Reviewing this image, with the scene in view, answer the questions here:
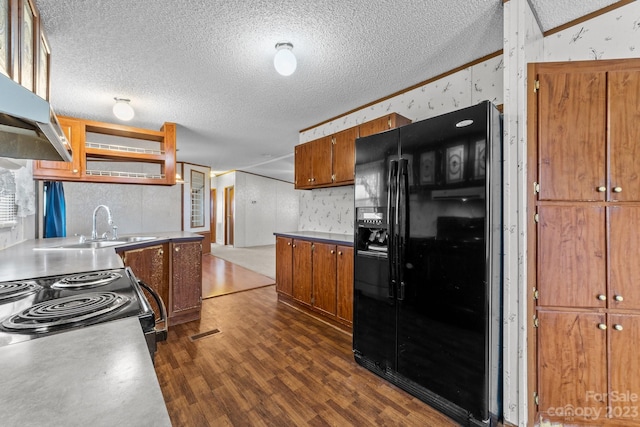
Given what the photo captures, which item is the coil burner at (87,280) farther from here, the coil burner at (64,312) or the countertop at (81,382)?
the countertop at (81,382)

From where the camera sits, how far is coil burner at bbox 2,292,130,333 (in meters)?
0.75

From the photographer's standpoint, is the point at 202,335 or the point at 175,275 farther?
the point at 175,275

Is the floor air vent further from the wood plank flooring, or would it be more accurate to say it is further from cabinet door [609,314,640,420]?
cabinet door [609,314,640,420]

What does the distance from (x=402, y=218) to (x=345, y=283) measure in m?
1.10

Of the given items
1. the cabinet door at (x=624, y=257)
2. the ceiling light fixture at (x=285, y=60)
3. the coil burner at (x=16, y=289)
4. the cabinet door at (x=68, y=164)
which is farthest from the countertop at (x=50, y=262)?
the cabinet door at (x=624, y=257)

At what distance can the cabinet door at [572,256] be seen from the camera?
4.93 feet

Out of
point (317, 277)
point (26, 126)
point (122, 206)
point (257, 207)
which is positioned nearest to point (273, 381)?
point (317, 277)

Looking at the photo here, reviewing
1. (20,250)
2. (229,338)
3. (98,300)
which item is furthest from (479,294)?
(20,250)

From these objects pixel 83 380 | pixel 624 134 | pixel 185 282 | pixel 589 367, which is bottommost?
pixel 589 367

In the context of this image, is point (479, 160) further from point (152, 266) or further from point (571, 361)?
point (152, 266)

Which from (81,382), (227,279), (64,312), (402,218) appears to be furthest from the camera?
(227,279)

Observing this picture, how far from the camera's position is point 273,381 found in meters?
1.93

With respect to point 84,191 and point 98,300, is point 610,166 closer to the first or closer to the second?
point 98,300

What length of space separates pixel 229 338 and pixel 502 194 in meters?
2.48
